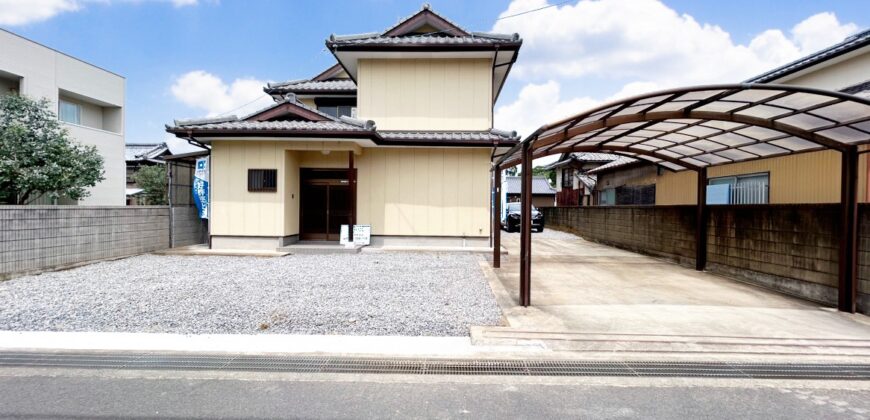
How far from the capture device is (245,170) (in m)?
10.7

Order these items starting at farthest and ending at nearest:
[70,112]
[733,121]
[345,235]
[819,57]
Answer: [70,112] → [345,235] → [819,57] → [733,121]

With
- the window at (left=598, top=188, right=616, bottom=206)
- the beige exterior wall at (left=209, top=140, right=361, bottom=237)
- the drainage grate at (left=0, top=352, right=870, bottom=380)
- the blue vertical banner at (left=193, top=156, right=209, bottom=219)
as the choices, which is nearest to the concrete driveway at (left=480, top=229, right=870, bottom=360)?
the drainage grate at (left=0, top=352, right=870, bottom=380)

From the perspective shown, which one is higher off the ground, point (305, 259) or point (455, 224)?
point (455, 224)

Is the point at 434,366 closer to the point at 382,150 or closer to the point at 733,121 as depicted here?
the point at 733,121

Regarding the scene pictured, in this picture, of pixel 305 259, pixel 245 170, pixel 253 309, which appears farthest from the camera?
pixel 245 170

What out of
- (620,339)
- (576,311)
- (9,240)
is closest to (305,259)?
(9,240)

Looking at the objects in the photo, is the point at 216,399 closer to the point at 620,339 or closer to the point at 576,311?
the point at 620,339

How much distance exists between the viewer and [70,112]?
1728cm

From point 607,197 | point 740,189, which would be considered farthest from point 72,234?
point 607,197

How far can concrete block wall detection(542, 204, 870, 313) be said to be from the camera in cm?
571

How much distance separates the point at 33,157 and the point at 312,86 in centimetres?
805

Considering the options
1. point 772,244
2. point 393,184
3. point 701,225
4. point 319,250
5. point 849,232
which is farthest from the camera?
point 393,184

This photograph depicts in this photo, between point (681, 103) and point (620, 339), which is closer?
point (620, 339)

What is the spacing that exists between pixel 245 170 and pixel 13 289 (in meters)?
5.17
